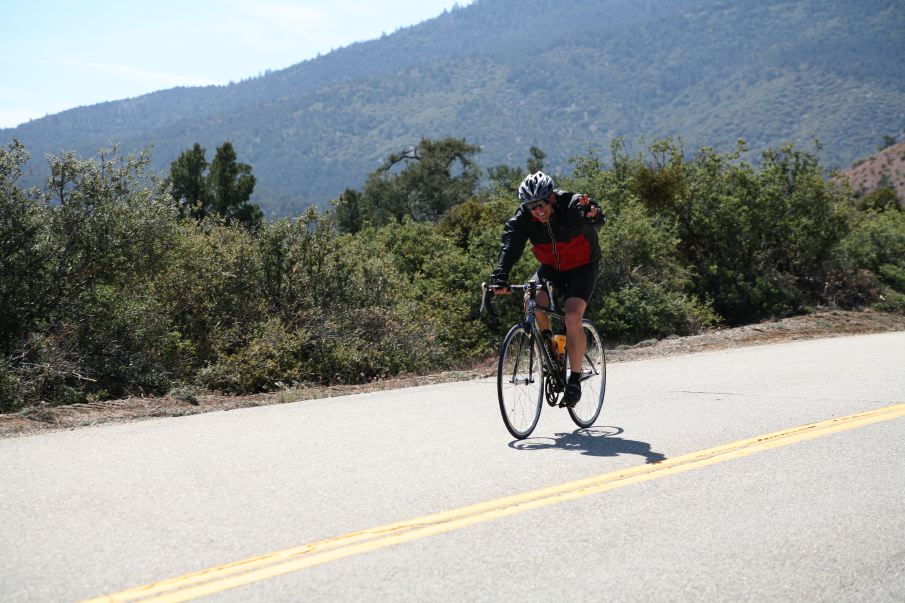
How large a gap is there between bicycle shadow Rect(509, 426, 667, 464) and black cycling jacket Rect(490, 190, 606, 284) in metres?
1.29

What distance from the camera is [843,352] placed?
13.2m

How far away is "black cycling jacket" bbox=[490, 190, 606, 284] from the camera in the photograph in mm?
7297

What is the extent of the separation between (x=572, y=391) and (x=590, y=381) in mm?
612

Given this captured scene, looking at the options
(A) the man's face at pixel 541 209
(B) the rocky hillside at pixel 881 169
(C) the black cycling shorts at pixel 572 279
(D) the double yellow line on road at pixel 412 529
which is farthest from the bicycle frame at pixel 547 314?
(B) the rocky hillside at pixel 881 169

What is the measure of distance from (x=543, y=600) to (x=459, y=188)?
74.9 meters

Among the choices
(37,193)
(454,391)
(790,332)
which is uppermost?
(37,193)

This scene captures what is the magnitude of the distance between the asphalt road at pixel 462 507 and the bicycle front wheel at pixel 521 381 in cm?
20

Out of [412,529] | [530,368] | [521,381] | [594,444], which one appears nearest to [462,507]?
[412,529]

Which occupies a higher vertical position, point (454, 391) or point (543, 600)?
point (543, 600)

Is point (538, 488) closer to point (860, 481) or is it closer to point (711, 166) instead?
point (860, 481)

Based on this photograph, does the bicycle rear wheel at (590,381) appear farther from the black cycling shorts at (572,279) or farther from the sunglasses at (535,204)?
the sunglasses at (535,204)

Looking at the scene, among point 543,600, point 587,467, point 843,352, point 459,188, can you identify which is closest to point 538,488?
point 587,467

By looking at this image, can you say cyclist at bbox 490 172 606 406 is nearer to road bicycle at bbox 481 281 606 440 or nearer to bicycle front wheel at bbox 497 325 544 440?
road bicycle at bbox 481 281 606 440

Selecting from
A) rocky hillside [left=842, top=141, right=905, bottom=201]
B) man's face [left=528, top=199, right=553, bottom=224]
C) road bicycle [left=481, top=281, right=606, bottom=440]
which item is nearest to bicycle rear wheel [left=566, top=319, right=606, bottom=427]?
road bicycle [left=481, top=281, right=606, bottom=440]
